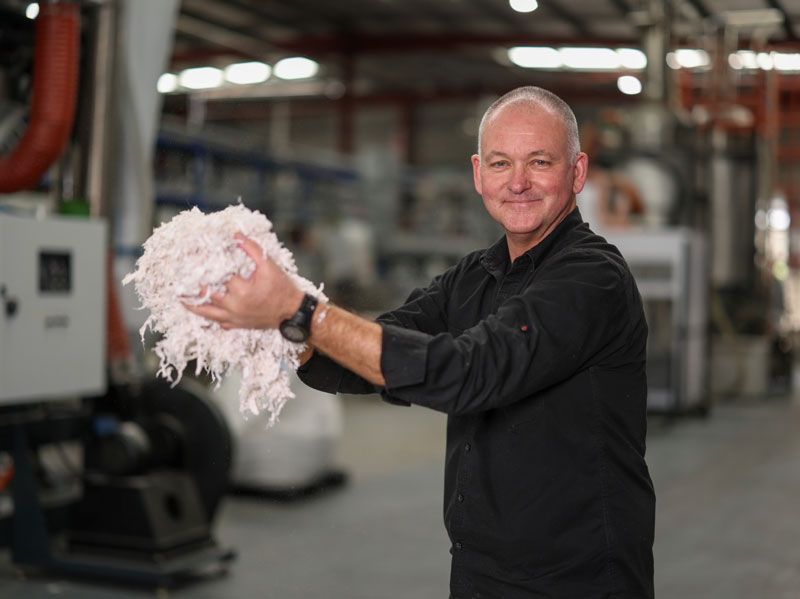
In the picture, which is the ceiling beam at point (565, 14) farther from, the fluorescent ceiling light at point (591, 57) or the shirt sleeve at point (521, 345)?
the fluorescent ceiling light at point (591, 57)

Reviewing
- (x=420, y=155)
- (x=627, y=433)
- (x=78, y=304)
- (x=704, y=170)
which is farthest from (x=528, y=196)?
(x=420, y=155)

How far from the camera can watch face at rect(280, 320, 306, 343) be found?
1.34 metres

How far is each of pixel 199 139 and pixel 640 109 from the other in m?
4.27

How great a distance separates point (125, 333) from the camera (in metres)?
4.66

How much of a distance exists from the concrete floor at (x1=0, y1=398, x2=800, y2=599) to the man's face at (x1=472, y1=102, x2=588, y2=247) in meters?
2.78

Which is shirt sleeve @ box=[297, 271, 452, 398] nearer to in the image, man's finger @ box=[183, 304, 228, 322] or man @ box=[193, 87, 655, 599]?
man @ box=[193, 87, 655, 599]

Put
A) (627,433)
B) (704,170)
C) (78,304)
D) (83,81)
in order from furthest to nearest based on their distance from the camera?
(704,170), (83,81), (78,304), (627,433)

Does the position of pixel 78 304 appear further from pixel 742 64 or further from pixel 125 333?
pixel 742 64

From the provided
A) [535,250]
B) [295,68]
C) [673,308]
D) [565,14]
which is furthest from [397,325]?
[295,68]

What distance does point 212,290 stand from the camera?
1.30 m

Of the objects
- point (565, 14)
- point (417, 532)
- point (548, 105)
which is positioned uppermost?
point (565, 14)

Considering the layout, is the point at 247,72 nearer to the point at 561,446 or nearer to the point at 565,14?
the point at 565,14

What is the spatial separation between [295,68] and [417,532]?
12172mm

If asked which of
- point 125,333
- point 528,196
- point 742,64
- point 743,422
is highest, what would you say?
point 742,64
